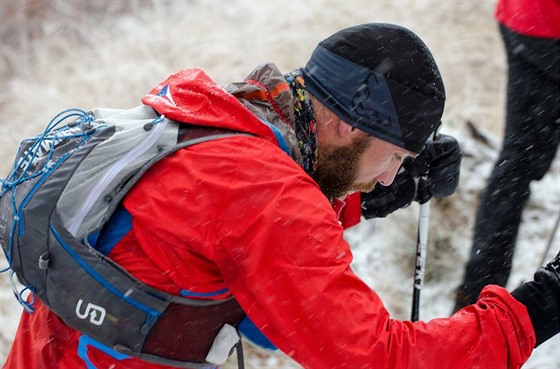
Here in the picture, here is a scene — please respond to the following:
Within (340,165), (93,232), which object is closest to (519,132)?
(340,165)

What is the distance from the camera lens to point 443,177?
2.95 meters

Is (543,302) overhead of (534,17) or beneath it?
beneath

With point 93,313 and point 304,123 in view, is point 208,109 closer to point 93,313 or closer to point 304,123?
point 304,123

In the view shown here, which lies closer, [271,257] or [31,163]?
[271,257]

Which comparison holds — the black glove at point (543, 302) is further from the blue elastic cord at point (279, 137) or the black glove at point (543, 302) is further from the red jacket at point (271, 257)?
the blue elastic cord at point (279, 137)

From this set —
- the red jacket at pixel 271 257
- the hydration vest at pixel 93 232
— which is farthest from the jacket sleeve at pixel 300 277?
Result: the hydration vest at pixel 93 232

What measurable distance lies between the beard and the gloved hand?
665 millimetres

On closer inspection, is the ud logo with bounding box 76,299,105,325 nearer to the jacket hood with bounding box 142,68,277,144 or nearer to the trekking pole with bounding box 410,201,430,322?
the jacket hood with bounding box 142,68,277,144

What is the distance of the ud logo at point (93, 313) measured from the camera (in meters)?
1.86

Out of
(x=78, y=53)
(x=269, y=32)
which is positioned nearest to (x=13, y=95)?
(x=78, y=53)

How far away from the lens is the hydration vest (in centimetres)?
181

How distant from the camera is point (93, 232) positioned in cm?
180

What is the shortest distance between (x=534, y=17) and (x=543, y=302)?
6.29 feet

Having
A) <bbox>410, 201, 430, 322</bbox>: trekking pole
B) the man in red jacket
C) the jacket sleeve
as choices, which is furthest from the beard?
the man in red jacket
